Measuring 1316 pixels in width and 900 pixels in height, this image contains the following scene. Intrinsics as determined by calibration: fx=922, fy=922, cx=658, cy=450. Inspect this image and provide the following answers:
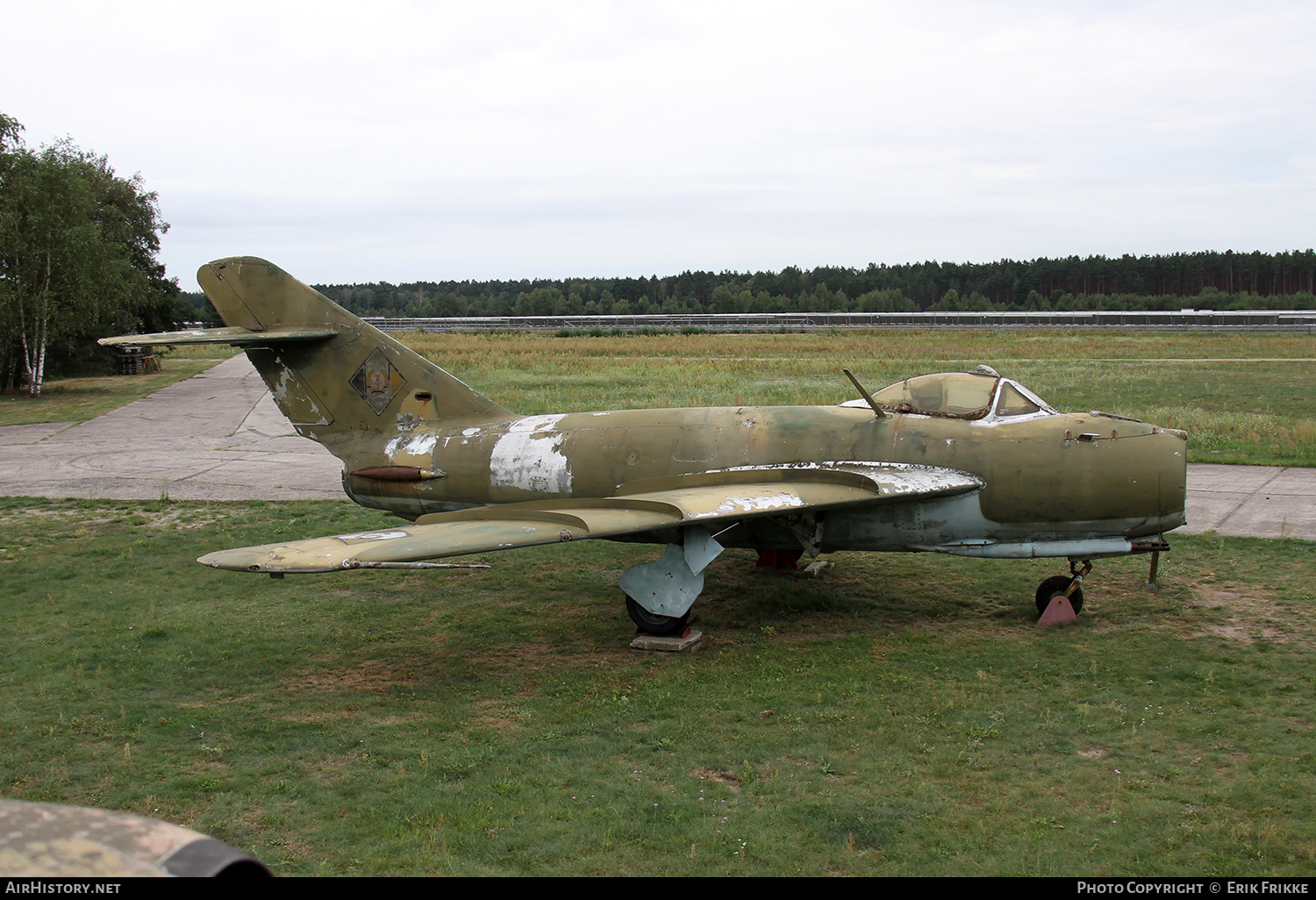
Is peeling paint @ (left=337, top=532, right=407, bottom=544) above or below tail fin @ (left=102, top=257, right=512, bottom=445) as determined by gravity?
below

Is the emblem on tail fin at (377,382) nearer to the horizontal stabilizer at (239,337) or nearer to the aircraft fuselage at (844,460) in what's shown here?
the aircraft fuselage at (844,460)

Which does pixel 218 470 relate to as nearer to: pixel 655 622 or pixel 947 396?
pixel 655 622

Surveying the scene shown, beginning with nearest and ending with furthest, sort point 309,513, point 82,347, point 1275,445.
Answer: point 309,513
point 1275,445
point 82,347

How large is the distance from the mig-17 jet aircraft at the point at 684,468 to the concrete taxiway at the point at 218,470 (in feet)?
17.7

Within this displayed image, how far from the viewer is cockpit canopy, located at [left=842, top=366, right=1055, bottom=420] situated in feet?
36.7

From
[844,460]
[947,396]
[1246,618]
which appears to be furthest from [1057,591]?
[844,460]

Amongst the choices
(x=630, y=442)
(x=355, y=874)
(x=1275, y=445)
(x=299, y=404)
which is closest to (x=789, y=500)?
(x=630, y=442)

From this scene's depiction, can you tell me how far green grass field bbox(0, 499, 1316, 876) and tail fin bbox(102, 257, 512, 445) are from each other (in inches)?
95.3

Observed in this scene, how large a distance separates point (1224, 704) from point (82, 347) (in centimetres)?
5517

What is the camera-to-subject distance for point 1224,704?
8344mm

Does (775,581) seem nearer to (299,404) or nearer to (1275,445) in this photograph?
(299,404)

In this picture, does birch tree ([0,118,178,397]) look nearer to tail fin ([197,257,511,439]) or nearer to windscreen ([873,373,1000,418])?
tail fin ([197,257,511,439])

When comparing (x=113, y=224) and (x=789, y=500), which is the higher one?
(x=113, y=224)

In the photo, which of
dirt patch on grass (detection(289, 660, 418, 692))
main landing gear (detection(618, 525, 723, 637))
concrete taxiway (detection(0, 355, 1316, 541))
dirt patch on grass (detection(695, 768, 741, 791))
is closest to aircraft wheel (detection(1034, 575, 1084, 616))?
main landing gear (detection(618, 525, 723, 637))
